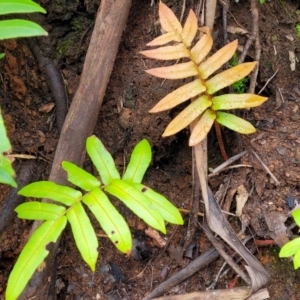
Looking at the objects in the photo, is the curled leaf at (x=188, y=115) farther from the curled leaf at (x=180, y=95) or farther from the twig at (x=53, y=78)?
the twig at (x=53, y=78)

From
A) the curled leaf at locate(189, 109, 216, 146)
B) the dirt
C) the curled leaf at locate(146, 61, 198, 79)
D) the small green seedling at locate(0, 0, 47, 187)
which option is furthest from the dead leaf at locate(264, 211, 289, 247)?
the small green seedling at locate(0, 0, 47, 187)

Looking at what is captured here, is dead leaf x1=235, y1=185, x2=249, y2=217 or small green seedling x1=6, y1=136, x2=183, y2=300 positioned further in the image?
dead leaf x1=235, y1=185, x2=249, y2=217

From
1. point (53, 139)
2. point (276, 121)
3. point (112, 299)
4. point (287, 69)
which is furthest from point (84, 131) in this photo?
point (287, 69)

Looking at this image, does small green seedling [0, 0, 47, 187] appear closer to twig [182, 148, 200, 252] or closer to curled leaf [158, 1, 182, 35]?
curled leaf [158, 1, 182, 35]

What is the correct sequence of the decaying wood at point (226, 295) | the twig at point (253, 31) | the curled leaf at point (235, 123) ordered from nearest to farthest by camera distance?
the decaying wood at point (226, 295)
the curled leaf at point (235, 123)
the twig at point (253, 31)

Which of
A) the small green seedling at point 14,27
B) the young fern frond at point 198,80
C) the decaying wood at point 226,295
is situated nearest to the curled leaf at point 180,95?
the young fern frond at point 198,80

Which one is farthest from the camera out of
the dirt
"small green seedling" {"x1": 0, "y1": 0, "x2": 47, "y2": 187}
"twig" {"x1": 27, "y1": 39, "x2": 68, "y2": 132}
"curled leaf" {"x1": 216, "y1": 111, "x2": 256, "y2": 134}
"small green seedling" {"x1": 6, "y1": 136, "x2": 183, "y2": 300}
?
"twig" {"x1": 27, "y1": 39, "x2": 68, "y2": 132}

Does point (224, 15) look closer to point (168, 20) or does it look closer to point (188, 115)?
point (168, 20)

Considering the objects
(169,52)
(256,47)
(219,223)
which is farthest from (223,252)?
(256,47)
